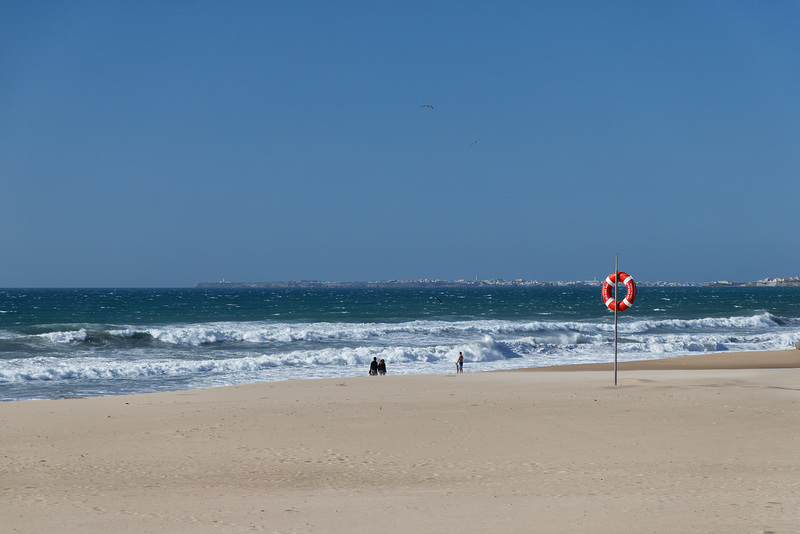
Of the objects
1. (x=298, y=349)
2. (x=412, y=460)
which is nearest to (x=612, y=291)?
(x=412, y=460)

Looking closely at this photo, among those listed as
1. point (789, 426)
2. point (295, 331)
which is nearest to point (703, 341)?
point (295, 331)

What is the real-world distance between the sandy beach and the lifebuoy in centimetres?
196

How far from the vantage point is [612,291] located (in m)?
16.7

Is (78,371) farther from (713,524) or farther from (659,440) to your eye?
(713,524)

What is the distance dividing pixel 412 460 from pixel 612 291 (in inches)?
337

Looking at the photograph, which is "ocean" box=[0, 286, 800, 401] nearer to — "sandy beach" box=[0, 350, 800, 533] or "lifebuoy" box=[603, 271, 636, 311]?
"sandy beach" box=[0, 350, 800, 533]

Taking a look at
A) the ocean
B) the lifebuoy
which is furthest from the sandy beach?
the ocean

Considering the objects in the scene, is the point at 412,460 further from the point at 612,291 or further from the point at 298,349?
the point at 298,349

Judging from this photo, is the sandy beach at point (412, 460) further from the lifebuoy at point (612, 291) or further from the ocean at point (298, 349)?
the ocean at point (298, 349)

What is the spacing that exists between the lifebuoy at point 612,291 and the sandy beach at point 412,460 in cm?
196

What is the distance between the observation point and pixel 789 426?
11.9 meters

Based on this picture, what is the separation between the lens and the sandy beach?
288 inches

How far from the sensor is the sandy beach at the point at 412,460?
24.0 ft

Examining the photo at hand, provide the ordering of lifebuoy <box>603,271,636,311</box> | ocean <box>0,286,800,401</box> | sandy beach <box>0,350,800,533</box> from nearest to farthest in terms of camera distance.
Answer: sandy beach <box>0,350,800,533</box>
lifebuoy <box>603,271,636,311</box>
ocean <box>0,286,800,401</box>
